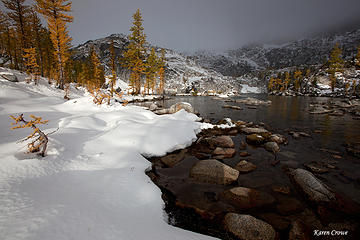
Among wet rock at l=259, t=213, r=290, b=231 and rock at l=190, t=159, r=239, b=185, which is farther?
rock at l=190, t=159, r=239, b=185

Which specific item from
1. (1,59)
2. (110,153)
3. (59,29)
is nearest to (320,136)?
(110,153)

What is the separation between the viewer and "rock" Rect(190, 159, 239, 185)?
5744mm

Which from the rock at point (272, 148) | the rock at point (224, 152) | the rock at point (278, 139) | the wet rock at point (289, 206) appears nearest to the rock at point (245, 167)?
the rock at point (224, 152)

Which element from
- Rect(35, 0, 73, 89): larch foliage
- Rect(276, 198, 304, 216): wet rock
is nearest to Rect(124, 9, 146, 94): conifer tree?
Rect(35, 0, 73, 89): larch foliage

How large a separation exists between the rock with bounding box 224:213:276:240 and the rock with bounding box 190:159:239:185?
183 centimetres

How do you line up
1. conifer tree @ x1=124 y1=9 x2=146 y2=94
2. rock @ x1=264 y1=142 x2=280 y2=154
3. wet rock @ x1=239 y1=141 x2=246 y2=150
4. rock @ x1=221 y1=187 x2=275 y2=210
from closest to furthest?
1. rock @ x1=221 y1=187 x2=275 y2=210
2. rock @ x1=264 y1=142 x2=280 y2=154
3. wet rock @ x1=239 y1=141 x2=246 y2=150
4. conifer tree @ x1=124 y1=9 x2=146 y2=94

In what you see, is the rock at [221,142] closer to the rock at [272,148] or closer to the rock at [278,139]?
the rock at [272,148]

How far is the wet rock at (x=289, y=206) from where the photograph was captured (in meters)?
4.42

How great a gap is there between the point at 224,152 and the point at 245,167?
60.0 inches

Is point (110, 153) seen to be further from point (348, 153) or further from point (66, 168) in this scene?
point (348, 153)

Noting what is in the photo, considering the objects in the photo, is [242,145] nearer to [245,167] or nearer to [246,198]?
[245,167]

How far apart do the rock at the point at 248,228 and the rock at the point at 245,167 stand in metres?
2.93

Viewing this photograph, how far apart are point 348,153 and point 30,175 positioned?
13890mm

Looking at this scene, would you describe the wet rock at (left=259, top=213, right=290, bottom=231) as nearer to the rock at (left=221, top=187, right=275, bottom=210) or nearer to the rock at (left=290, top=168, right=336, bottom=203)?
the rock at (left=221, top=187, right=275, bottom=210)
